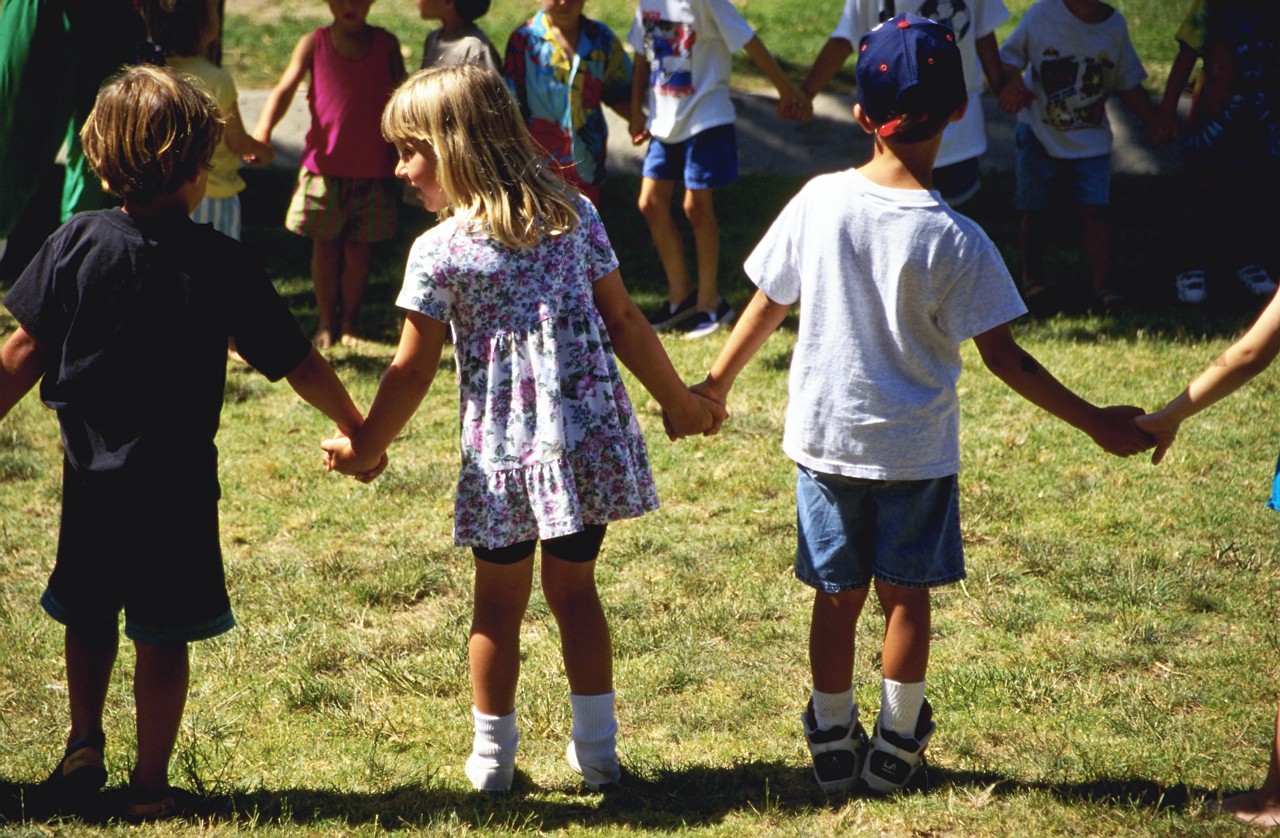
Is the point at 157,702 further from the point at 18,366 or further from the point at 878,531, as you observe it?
the point at 878,531

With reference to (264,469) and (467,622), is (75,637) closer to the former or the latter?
(467,622)

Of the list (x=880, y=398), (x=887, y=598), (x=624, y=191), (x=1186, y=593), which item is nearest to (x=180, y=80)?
(x=880, y=398)

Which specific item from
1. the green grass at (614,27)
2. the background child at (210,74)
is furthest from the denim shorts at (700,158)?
the green grass at (614,27)

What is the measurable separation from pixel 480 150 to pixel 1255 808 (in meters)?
2.11

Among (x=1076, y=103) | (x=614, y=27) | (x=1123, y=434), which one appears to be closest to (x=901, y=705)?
(x=1123, y=434)

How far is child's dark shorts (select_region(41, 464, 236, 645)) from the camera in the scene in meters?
2.78

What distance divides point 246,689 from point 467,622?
67 cm

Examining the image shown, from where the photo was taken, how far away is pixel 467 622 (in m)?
4.01

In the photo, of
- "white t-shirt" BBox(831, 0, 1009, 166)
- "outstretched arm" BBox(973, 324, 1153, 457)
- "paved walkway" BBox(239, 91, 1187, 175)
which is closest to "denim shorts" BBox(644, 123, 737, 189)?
"white t-shirt" BBox(831, 0, 1009, 166)

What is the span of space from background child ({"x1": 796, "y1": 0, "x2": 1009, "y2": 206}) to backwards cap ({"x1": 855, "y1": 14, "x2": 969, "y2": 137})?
3342mm

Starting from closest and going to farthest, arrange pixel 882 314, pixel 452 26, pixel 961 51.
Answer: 1. pixel 882 314
2. pixel 961 51
3. pixel 452 26

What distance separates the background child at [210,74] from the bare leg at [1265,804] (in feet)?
13.5

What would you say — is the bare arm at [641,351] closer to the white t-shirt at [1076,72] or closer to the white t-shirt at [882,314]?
the white t-shirt at [882,314]

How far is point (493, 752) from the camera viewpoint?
10.2 feet
